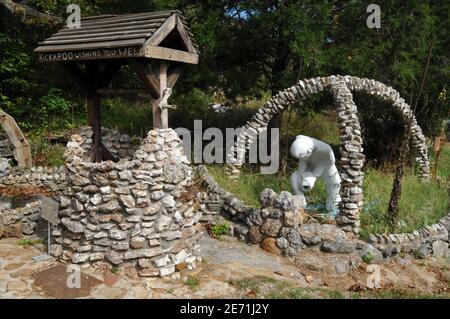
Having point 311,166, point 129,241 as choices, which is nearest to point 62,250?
point 129,241


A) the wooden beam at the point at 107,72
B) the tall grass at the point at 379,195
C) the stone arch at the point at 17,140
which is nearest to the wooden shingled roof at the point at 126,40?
the wooden beam at the point at 107,72

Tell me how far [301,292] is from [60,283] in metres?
3.14

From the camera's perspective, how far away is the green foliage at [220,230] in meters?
7.11

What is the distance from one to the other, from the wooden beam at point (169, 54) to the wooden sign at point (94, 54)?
0.13m

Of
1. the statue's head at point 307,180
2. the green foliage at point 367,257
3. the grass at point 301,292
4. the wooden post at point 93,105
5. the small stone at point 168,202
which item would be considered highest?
the wooden post at point 93,105

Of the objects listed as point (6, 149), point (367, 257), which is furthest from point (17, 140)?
point (367, 257)

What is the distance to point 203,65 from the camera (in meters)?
10.4

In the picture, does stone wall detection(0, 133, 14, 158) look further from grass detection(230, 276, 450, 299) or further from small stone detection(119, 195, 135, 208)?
grass detection(230, 276, 450, 299)

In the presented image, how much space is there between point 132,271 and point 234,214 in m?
2.42

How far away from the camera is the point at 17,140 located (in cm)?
938

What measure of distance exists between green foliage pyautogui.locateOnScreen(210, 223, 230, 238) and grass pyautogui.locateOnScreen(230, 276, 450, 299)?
168 cm

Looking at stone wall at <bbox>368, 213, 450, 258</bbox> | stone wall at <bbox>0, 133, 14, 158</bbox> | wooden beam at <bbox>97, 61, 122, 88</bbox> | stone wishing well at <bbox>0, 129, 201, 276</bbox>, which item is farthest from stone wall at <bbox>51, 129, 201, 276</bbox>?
stone wall at <bbox>0, 133, 14, 158</bbox>

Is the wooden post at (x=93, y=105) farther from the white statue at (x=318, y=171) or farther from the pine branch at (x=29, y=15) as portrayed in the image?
the pine branch at (x=29, y=15)

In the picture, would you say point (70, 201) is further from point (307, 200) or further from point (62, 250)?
point (307, 200)
